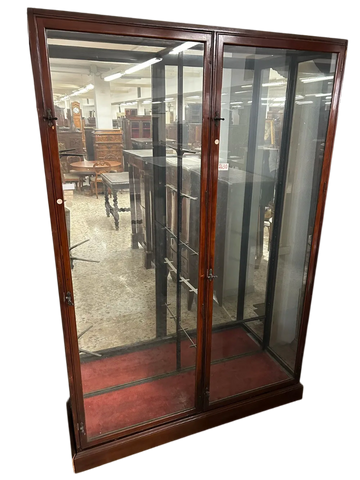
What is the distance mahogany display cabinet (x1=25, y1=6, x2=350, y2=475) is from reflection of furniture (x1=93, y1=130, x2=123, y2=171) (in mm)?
49

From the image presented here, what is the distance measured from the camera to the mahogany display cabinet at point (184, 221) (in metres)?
1.64

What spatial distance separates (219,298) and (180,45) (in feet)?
5.34

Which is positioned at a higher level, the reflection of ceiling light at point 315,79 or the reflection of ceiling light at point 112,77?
the reflection of ceiling light at point 315,79

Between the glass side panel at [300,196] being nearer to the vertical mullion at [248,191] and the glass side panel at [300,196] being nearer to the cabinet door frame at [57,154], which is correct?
the vertical mullion at [248,191]

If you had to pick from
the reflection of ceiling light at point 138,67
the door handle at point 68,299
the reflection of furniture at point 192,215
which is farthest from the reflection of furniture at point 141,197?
the door handle at point 68,299

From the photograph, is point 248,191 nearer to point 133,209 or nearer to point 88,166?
point 133,209

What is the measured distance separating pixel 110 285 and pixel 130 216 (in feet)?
1.39

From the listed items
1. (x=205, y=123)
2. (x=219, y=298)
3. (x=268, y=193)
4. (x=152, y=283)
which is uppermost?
(x=205, y=123)

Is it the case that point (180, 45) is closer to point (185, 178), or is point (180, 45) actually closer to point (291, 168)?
point (185, 178)

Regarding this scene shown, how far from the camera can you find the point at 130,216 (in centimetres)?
214

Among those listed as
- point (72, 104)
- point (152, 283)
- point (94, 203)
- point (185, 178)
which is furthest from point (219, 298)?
point (72, 104)

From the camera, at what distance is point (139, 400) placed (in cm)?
224

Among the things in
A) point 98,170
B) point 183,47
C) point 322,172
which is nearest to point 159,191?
point 98,170

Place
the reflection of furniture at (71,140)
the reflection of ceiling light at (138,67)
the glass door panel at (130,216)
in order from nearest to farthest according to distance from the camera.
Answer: the reflection of furniture at (71,140) < the glass door panel at (130,216) < the reflection of ceiling light at (138,67)
